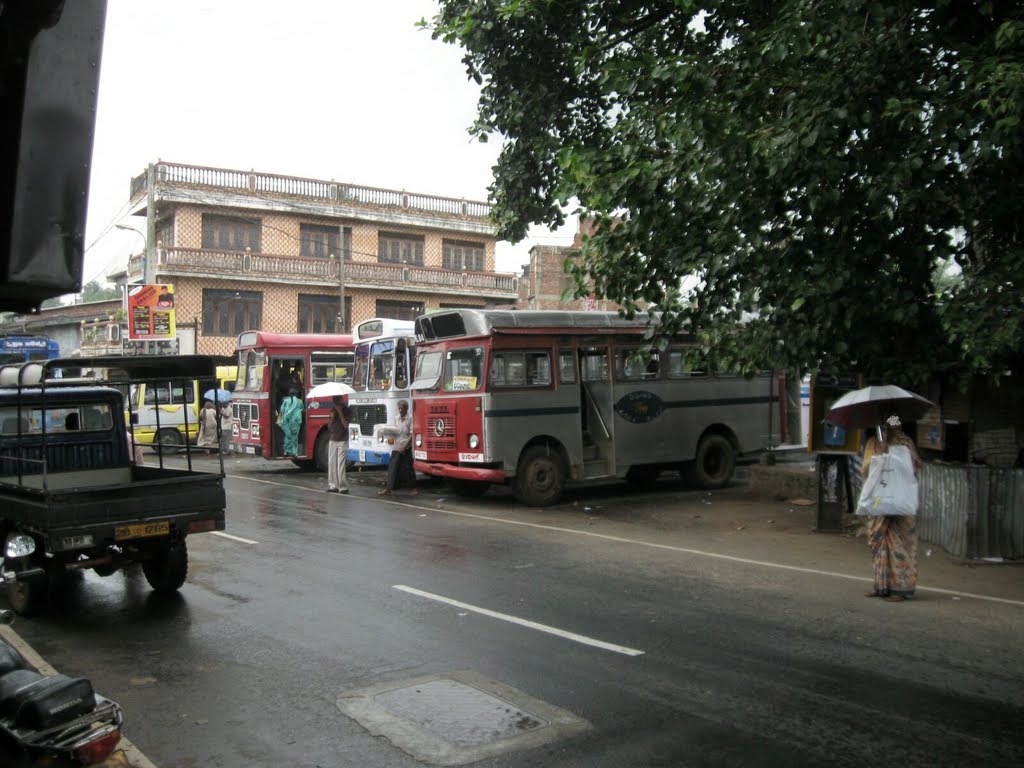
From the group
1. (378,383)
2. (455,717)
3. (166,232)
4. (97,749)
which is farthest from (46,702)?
(166,232)

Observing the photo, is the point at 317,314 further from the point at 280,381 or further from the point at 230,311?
the point at 280,381

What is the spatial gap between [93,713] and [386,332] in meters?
16.2

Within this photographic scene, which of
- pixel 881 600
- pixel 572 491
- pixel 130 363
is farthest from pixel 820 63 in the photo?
pixel 572 491

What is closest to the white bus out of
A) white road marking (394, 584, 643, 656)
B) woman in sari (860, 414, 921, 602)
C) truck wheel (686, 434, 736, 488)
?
truck wheel (686, 434, 736, 488)

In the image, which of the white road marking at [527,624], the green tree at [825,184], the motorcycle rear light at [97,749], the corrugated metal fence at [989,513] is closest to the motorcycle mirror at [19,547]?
the motorcycle rear light at [97,749]

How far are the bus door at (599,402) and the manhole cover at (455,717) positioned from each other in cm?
1000

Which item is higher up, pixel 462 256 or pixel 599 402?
pixel 462 256

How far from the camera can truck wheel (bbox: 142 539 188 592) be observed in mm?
8523

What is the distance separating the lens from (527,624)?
24.3 feet

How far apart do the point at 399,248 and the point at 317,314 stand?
4690 mm

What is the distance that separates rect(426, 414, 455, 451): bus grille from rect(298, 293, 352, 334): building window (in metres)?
20.5

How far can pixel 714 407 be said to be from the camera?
1719cm

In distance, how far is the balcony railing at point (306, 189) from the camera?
32844 mm

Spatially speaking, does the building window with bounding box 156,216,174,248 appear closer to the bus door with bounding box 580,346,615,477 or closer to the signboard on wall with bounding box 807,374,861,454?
the bus door with bounding box 580,346,615,477
